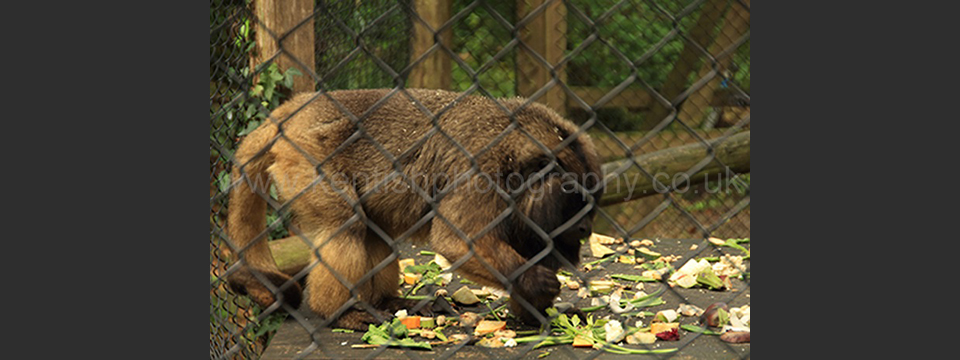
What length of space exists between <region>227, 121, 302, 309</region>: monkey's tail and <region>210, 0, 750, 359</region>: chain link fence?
2 centimetres

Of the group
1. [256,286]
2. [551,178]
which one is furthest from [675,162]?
[256,286]

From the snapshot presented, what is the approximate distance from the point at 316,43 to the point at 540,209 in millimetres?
1684

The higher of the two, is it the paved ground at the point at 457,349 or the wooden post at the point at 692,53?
the wooden post at the point at 692,53

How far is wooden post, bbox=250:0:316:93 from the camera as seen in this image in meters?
3.43

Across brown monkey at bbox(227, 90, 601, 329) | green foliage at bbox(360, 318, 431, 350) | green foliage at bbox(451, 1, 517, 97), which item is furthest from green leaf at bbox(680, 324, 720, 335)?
green foliage at bbox(451, 1, 517, 97)

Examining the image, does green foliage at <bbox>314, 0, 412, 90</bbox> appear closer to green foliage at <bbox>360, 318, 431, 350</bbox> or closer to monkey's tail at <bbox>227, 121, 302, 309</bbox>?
monkey's tail at <bbox>227, 121, 302, 309</bbox>

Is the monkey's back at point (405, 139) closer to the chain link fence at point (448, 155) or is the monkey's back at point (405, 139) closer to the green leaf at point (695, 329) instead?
the chain link fence at point (448, 155)

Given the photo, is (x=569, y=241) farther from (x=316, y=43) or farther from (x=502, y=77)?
(x=502, y=77)

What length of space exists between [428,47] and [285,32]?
157cm

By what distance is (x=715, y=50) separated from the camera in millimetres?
5652

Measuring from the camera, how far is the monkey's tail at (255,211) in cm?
329

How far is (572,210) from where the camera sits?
316cm

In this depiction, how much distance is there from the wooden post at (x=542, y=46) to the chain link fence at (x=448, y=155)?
1 cm

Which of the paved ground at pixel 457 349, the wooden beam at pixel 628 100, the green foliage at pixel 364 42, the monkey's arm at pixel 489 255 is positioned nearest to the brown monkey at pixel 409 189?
the monkey's arm at pixel 489 255
